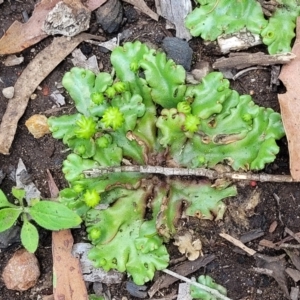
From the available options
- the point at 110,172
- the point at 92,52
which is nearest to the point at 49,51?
the point at 92,52

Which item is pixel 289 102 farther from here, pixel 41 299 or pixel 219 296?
pixel 41 299

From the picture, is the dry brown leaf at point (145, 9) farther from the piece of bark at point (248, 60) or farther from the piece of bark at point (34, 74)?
the piece of bark at point (248, 60)

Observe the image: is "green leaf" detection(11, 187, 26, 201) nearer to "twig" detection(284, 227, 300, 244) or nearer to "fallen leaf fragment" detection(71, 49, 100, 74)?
"fallen leaf fragment" detection(71, 49, 100, 74)

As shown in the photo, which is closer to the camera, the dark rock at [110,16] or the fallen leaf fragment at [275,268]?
the fallen leaf fragment at [275,268]

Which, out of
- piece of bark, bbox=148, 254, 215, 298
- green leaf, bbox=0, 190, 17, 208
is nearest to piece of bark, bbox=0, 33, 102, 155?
green leaf, bbox=0, 190, 17, 208

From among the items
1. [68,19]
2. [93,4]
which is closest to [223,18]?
[93,4]

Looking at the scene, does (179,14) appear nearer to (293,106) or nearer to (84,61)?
(84,61)

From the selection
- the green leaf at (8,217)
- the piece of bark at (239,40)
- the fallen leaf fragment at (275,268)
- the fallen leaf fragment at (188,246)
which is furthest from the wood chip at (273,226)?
the green leaf at (8,217)
